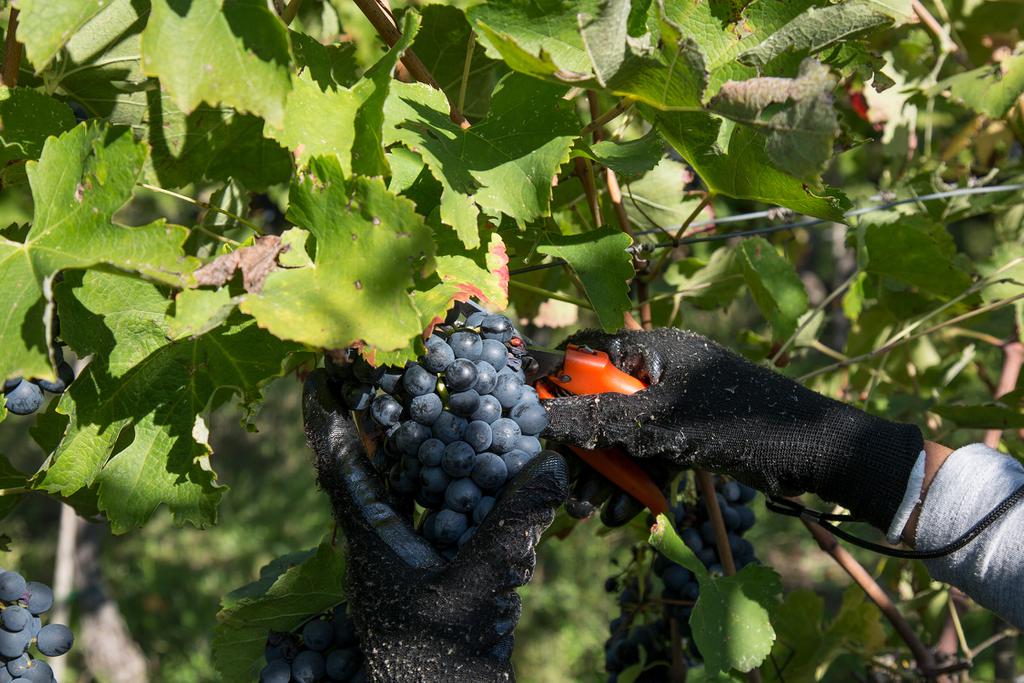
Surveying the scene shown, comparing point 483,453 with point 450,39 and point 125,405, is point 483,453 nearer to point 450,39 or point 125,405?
point 125,405

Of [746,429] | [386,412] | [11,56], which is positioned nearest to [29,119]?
[11,56]

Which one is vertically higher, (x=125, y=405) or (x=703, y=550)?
(x=125, y=405)

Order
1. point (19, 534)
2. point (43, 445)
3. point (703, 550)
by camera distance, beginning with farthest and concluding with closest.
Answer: point (19, 534)
point (703, 550)
point (43, 445)

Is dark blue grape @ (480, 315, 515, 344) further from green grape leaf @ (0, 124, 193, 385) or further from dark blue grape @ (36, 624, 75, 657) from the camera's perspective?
dark blue grape @ (36, 624, 75, 657)

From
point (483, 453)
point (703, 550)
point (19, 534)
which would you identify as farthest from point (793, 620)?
point (19, 534)

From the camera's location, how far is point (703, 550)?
1793 mm

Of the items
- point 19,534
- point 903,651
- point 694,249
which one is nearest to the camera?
point 903,651

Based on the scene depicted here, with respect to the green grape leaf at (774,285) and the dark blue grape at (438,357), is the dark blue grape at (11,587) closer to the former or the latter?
the dark blue grape at (438,357)

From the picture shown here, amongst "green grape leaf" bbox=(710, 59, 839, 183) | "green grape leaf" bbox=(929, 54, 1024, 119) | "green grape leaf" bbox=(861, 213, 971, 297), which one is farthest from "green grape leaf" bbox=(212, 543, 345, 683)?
"green grape leaf" bbox=(929, 54, 1024, 119)

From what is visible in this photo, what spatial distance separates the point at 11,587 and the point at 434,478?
674 mm

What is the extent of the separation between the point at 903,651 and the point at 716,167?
1.49m

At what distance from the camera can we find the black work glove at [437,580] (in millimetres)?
1099

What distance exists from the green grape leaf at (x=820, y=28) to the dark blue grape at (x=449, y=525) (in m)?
0.65

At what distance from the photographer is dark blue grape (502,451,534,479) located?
113cm
